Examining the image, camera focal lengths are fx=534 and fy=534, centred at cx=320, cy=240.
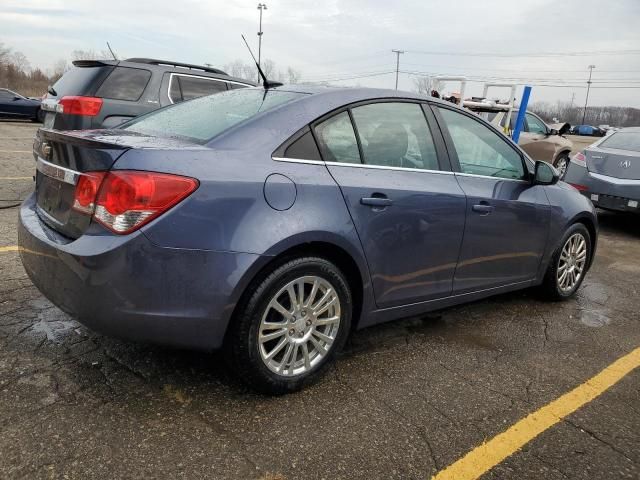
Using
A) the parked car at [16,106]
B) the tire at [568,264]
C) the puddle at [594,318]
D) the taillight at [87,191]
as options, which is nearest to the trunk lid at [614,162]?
the tire at [568,264]

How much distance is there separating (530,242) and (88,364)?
302 cm

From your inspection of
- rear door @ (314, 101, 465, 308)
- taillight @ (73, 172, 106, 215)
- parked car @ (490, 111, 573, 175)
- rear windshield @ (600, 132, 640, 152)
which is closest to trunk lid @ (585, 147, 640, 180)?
rear windshield @ (600, 132, 640, 152)

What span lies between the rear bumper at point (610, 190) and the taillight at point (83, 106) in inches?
250

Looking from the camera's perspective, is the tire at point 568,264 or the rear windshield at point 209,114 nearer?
the rear windshield at point 209,114

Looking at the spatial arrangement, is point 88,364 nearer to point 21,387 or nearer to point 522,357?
point 21,387

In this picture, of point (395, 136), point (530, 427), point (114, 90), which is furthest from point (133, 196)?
point (114, 90)

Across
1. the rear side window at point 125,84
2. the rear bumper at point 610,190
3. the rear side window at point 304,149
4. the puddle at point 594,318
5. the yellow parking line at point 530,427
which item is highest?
the rear side window at point 125,84

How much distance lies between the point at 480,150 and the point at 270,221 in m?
1.90

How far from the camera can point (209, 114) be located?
9.74 feet

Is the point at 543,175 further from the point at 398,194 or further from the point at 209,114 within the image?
the point at 209,114

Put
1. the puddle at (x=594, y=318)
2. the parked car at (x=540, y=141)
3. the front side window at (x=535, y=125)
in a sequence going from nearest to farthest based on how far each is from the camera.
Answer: the puddle at (x=594, y=318)
the parked car at (x=540, y=141)
the front side window at (x=535, y=125)

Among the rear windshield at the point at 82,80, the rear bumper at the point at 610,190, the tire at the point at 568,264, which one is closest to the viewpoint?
the tire at the point at 568,264

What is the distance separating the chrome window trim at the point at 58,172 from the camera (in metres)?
Answer: 2.42

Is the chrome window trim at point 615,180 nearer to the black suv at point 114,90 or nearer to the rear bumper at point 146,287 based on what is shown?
the black suv at point 114,90
